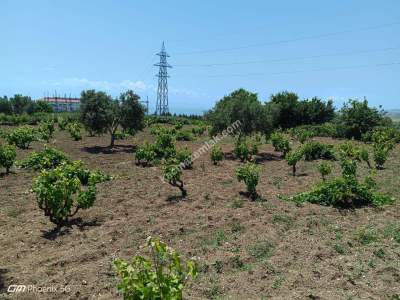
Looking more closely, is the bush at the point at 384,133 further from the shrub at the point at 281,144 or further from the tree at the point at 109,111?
the tree at the point at 109,111

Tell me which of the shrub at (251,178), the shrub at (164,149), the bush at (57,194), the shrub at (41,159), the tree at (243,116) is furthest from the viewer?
the tree at (243,116)

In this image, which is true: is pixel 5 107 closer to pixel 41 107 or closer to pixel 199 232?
pixel 41 107

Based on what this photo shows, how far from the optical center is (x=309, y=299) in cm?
550

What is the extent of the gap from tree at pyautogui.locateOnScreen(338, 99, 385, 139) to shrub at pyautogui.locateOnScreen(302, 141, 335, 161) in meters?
13.9

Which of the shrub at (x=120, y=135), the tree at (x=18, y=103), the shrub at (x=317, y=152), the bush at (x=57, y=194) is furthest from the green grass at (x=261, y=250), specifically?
the tree at (x=18, y=103)

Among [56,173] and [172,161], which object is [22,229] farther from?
[172,161]

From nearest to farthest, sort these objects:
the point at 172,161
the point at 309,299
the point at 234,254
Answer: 1. the point at 309,299
2. the point at 234,254
3. the point at 172,161

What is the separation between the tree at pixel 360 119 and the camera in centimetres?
3294

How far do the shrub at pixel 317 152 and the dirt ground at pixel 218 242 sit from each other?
695 cm

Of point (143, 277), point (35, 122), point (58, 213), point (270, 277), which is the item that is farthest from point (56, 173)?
point (35, 122)

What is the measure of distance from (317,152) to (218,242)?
1369 cm

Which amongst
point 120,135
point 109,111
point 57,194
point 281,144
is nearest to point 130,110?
point 109,111

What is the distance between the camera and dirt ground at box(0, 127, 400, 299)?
5.92 m

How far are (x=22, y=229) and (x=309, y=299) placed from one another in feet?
20.2
